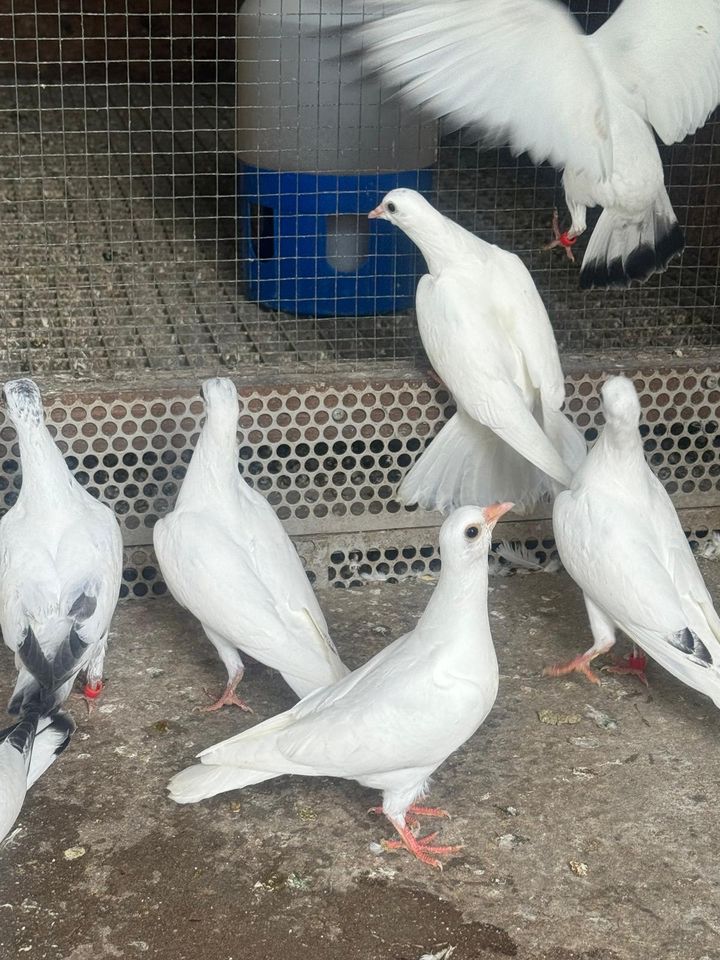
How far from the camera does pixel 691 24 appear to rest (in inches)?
148

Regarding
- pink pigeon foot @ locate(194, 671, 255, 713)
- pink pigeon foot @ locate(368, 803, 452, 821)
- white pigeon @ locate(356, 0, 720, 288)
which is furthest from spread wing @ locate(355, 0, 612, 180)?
pink pigeon foot @ locate(368, 803, 452, 821)

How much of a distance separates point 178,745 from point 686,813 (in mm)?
1266

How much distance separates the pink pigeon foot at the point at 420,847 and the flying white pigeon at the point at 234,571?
1.34ft

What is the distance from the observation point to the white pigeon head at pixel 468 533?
8.86 feet

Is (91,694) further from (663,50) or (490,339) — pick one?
(663,50)

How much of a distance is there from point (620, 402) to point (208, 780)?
139 cm

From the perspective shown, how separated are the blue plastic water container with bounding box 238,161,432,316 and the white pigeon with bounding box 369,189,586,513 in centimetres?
58

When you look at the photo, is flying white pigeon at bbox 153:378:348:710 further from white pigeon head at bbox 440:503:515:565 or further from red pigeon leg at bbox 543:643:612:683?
red pigeon leg at bbox 543:643:612:683

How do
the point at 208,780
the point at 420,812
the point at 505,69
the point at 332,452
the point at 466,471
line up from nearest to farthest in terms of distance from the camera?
the point at 208,780 → the point at 420,812 → the point at 505,69 → the point at 466,471 → the point at 332,452

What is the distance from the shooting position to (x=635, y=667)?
3.56m

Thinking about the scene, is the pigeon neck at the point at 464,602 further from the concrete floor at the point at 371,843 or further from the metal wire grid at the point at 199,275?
the metal wire grid at the point at 199,275

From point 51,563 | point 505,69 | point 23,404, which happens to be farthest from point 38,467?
point 505,69

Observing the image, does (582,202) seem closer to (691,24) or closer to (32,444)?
(691,24)

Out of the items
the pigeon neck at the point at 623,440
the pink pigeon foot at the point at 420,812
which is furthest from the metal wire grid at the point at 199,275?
the pink pigeon foot at the point at 420,812
